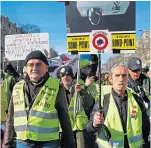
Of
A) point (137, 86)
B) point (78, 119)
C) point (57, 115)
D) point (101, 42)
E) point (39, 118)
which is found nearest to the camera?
point (39, 118)

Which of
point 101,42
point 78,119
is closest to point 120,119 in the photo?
point 101,42

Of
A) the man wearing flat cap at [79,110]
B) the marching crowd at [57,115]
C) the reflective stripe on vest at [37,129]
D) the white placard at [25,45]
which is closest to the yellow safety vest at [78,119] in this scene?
the man wearing flat cap at [79,110]

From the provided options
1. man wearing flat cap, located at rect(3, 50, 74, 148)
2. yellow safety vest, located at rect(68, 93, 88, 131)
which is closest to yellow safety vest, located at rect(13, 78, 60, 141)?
man wearing flat cap, located at rect(3, 50, 74, 148)

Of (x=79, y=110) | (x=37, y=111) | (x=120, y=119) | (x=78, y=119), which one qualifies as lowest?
(x=78, y=119)

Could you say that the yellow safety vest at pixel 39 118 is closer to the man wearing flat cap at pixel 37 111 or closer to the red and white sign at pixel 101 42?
the man wearing flat cap at pixel 37 111

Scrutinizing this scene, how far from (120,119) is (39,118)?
2.63 feet

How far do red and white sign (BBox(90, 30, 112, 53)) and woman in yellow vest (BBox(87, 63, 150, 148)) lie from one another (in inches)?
58.3

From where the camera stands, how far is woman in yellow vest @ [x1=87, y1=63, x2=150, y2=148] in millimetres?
3832

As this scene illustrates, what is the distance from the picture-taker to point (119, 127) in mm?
3832

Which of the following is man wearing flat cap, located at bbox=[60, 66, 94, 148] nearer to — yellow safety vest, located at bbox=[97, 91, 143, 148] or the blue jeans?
yellow safety vest, located at bbox=[97, 91, 143, 148]

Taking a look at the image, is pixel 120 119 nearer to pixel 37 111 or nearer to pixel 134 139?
pixel 134 139

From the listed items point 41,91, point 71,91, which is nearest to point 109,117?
point 41,91

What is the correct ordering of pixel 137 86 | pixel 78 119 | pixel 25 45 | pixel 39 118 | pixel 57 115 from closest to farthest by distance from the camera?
pixel 39 118 → pixel 57 115 → pixel 78 119 → pixel 137 86 → pixel 25 45

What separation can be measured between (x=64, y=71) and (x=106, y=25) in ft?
3.38
